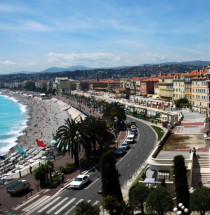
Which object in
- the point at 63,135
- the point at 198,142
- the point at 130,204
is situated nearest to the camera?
the point at 130,204

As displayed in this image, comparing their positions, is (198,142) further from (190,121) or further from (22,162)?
(22,162)

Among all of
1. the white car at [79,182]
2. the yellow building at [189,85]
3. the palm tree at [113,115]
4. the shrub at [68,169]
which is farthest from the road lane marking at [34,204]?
the yellow building at [189,85]

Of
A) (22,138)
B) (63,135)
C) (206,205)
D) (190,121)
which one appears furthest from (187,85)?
(206,205)

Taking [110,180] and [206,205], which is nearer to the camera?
[206,205]

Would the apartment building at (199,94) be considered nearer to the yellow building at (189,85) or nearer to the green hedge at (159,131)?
the yellow building at (189,85)

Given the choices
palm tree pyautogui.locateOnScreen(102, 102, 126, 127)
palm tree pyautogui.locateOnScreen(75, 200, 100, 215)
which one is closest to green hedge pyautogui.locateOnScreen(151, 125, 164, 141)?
palm tree pyautogui.locateOnScreen(102, 102, 126, 127)

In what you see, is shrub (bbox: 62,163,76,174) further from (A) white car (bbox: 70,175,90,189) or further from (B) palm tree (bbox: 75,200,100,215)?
(B) palm tree (bbox: 75,200,100,215)

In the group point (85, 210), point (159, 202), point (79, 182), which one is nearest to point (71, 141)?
point (79, 182)

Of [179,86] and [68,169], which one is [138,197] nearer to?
[68,169]
